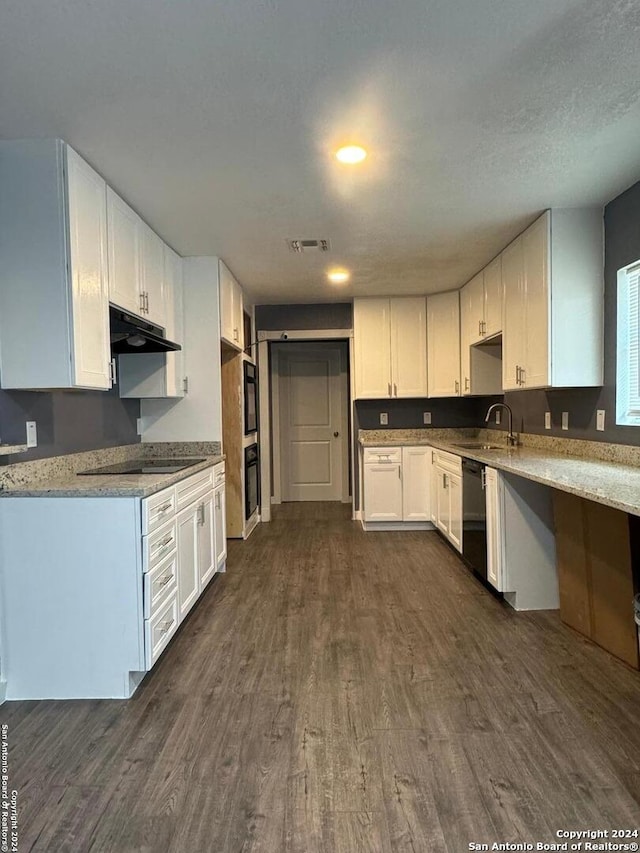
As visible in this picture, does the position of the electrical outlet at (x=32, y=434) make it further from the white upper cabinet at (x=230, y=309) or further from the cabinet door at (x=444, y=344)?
the cabinet door at (x=444, y=344)

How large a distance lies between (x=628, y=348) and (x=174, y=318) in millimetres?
2916

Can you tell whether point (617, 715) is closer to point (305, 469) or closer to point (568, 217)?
point (568, 217)

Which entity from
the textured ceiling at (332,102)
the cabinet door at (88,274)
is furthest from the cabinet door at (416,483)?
the cabinet door at (88,274)

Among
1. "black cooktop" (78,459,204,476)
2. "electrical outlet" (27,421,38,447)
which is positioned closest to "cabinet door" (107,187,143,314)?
"electrical outlet" (27,421,38,447)

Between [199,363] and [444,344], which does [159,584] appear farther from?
[444,344]

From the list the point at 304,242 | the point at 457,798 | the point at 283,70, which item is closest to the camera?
the point at 457,798

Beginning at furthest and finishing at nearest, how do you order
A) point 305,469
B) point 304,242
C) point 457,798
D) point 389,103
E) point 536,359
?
point 305,469
point 304,242
point 536,359
point 389,103
point 457,798

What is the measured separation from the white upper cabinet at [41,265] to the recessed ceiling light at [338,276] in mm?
2221

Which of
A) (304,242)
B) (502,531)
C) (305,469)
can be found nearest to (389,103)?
(304,242)

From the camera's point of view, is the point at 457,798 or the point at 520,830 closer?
the point at 520,830

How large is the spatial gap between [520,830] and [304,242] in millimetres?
3184

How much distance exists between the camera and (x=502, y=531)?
115 inches

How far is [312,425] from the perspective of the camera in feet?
21.7

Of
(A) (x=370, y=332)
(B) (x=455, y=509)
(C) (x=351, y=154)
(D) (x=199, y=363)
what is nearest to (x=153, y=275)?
(D) (x=199, y=363)
